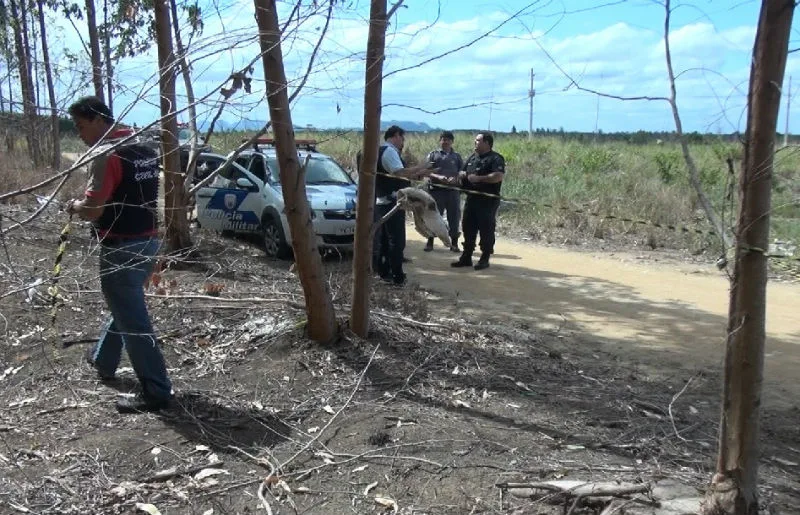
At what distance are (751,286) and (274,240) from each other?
8.76 m

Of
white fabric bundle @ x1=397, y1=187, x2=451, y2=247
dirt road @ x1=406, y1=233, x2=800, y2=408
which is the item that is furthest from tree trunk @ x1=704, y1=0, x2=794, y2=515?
white fabric bundle @ x1=397, y1=187, x2=451, y2=247

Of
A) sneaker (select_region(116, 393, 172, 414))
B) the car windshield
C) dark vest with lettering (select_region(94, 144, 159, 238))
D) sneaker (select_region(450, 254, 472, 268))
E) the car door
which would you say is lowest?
sneaker (select_region(450, 254, 472, 268))

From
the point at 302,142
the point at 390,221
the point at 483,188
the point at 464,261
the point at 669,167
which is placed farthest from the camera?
the point at 669,167

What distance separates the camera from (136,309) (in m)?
4.60

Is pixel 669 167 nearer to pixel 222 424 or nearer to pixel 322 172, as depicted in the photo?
pixel 322 172

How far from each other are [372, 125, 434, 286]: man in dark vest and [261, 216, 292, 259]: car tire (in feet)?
6.21

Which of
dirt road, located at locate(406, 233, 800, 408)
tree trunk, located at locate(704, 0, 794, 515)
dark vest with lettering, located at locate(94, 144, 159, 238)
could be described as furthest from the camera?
dirt road, located at locate(406, 233, 800, 408)

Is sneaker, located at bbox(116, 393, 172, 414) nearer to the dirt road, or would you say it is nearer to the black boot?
the dirt road

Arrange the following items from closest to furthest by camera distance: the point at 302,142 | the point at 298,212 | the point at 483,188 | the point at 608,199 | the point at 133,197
Answer: the point at 133,197 → the point at 298,212 → the point at 302,142 → the point at 483,188 → the point at 608,199

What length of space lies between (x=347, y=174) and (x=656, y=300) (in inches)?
207

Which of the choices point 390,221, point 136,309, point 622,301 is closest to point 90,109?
point 136,309

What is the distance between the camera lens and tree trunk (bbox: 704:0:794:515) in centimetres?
283

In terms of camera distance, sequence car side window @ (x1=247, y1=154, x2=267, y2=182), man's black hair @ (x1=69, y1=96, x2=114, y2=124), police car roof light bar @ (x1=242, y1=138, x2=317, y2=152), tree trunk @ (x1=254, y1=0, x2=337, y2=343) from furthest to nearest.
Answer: car side window @ (x1=247, y1=154, x2=267, y2=182), police car roof light bar @ (x1=242, y1=138, x2=317, y2=152), tree trunk @ (x1=254, y1=0, x2=337, y2=343), man's black hair @ (x1=69, y1=96, x2=114, y2=124)

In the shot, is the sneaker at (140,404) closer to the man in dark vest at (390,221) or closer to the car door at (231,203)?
the man in dark vest at (390,221)
